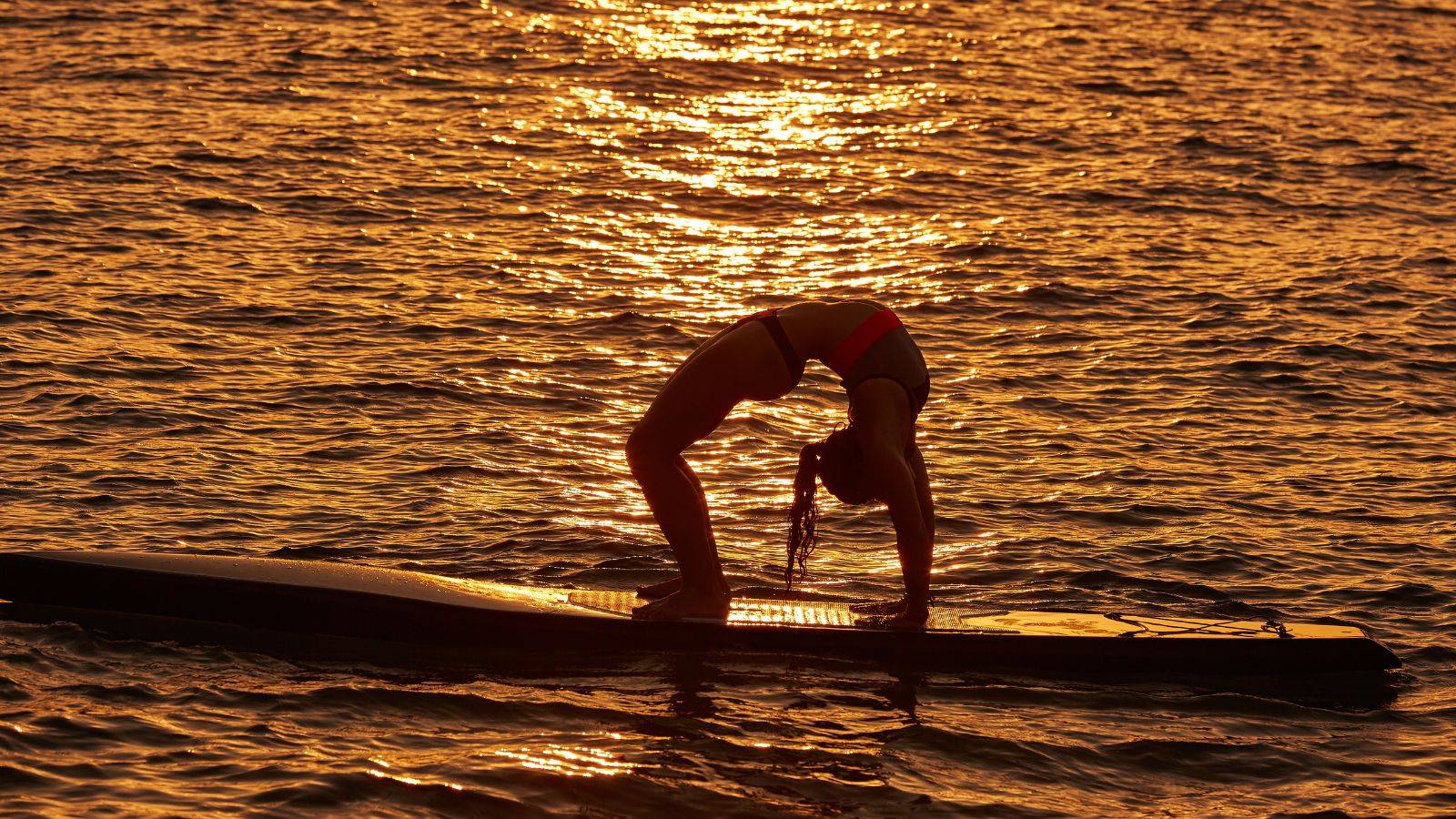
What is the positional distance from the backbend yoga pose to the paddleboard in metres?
0.57

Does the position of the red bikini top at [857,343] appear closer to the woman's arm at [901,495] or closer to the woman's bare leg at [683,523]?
the woman's arm at [901,495]

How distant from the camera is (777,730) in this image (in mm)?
7938

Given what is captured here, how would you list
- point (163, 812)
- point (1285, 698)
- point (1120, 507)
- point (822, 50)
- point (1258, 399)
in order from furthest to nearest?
point (822, 50) → point (1258, 399) → point (1120, 507) → point (1285, 698) → point (163, 812)

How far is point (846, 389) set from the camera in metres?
8.08

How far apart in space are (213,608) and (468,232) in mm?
10616

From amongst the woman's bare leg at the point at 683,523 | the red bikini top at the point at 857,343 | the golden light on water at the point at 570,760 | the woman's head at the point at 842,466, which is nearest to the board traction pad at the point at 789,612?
the woman's bare leg at the point at 683,523

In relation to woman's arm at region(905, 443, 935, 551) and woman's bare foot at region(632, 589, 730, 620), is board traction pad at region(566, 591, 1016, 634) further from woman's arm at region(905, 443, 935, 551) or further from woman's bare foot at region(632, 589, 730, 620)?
woman's arm at region(905, 443, 935, 551)

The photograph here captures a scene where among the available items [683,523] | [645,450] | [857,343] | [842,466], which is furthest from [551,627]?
[857,343]

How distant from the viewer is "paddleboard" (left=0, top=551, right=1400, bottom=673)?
8609mm

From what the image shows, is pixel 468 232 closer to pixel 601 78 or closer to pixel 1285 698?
pixel 601 78

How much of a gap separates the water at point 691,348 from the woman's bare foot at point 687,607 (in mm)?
215

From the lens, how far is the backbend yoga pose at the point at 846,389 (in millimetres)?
8008

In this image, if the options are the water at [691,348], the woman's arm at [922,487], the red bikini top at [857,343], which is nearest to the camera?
the water at [691,348]

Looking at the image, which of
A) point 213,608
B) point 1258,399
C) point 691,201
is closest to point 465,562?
point 213,608
